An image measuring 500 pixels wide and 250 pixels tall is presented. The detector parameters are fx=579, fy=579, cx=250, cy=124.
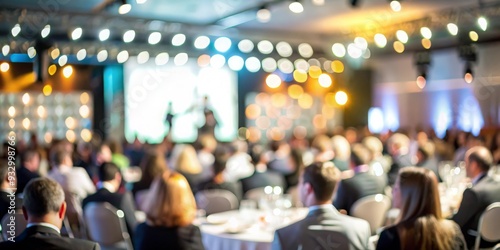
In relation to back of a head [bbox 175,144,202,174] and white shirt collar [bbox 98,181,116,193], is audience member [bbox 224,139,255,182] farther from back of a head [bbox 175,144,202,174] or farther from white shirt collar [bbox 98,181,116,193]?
white shirt collar [bbox 98,181,116,193]

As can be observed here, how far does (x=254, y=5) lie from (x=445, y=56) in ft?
24.1

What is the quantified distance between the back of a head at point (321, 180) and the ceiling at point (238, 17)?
23.3 ft

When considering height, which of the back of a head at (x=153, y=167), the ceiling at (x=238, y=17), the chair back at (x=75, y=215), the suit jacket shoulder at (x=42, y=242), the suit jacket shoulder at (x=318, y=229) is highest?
the ceiling at (x=238, y=17)

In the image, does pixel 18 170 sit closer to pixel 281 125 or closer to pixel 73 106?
pixel 73 106

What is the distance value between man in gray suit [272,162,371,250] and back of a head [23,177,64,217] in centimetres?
135

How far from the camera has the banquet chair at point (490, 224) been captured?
4.66 metres

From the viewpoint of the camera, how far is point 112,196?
213 inches

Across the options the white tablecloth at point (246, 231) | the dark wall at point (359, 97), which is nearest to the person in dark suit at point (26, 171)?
the white tablecloth at point (246, 231)

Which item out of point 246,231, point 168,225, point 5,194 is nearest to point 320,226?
point 168,225

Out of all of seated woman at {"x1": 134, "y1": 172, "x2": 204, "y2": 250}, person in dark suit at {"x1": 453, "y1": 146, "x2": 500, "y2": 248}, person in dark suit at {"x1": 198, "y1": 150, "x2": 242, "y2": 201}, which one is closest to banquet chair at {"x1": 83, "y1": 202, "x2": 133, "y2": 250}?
person in dark suit at {"x1": 198, "y1": 150, "x2": 242, "y2": 201}

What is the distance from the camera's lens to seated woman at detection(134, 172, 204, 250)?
12.4 feet

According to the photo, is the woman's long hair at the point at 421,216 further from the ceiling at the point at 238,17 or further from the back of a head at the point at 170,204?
the ceiling at the point at 238,17

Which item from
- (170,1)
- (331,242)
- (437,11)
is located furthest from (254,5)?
(331,242)

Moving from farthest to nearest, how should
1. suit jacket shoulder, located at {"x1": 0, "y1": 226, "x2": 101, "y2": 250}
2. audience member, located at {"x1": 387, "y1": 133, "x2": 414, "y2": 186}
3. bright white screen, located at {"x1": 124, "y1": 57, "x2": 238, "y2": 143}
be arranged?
bright white screen, located at {"x1": 124, "y1": 57, "x2": 238, "y2": 143}, audience member, located at {"x1": 387, "y1": 133, "x2": 414, "y2": 186}, suit jacket shoulder, located at {"x1": 0, "y1": 226, "x2": 101, "y2": 250}
